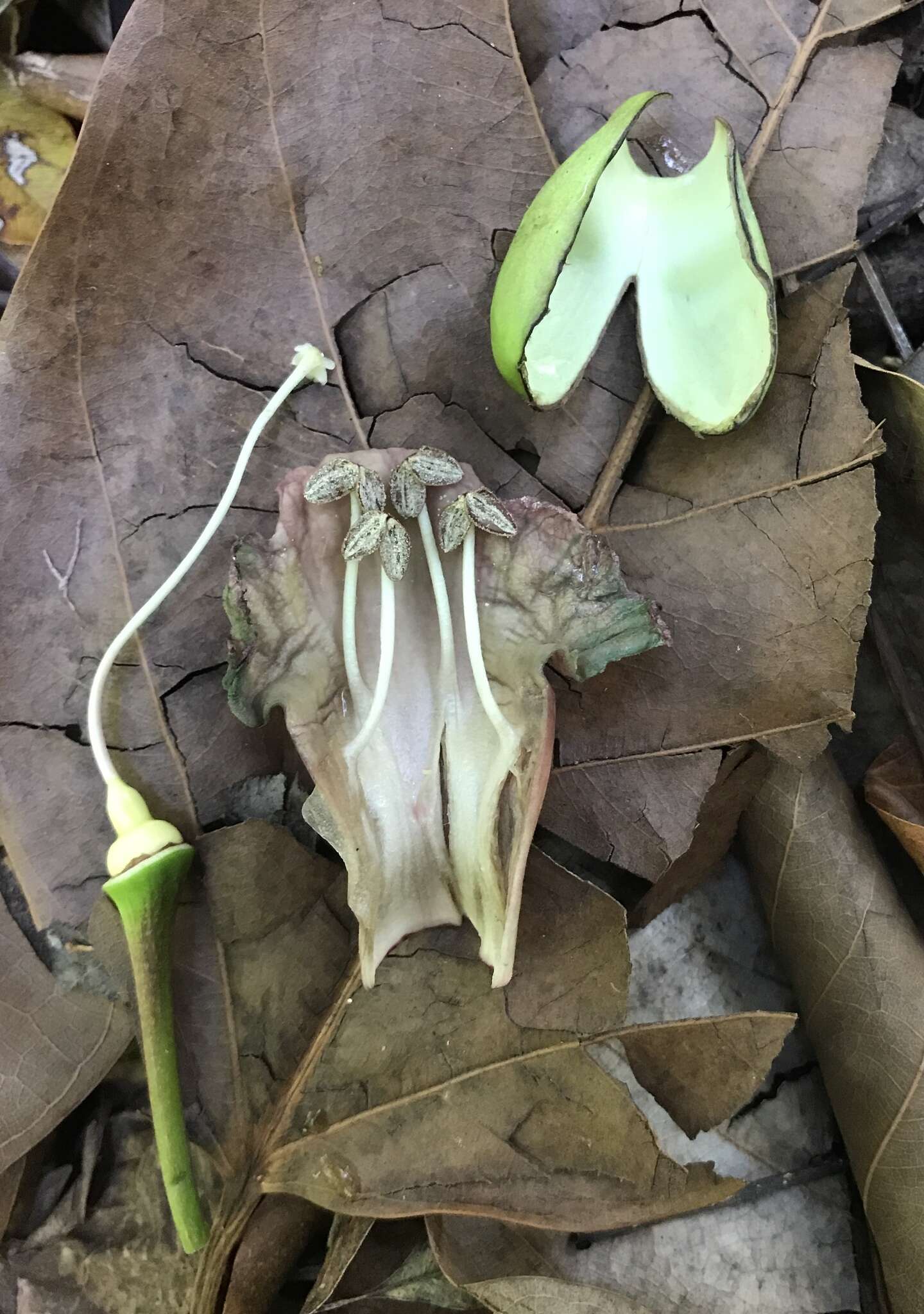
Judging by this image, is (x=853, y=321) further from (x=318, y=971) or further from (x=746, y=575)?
(x=318, y=971)

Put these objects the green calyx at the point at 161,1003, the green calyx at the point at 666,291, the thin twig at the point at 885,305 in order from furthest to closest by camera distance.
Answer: the thin twig at the point at 885,305 < the green calyx at the point at 666,291 < the green calyx at the point at 161,1003

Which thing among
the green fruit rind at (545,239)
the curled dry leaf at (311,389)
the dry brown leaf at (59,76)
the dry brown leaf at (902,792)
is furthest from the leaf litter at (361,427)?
the dry brown leaf at (59,76)

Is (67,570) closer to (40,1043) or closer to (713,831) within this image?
(40,1043)

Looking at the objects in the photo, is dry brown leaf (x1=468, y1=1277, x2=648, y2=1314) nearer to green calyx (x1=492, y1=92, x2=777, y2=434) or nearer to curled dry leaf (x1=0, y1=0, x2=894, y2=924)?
curled dry leaf (x1=0, y1=0, x2=894, y2=924)

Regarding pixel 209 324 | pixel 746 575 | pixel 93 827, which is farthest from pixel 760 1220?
pixel 209 324

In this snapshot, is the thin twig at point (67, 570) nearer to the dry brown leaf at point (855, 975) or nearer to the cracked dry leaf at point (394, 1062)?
the cracked dry leaf at point (394, 1062)

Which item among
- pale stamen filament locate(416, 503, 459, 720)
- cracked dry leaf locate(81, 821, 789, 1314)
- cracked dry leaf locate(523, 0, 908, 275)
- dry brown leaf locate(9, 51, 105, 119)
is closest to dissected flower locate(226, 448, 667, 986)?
pale stamen filament locate(416, 503, 459, 720)
